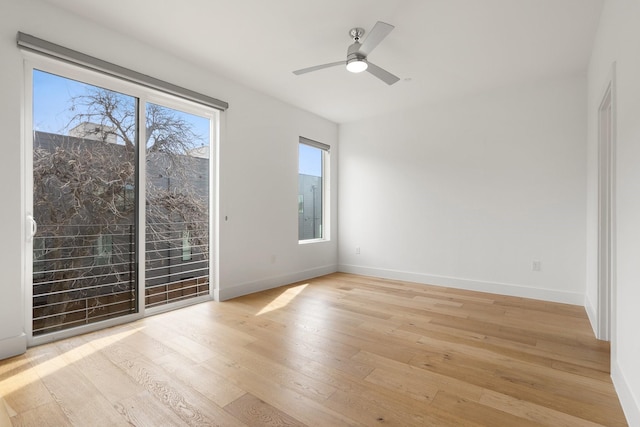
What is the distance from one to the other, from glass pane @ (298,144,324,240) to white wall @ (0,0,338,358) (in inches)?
9.1

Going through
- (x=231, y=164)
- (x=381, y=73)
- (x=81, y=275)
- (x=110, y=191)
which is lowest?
(x=81, y=275)

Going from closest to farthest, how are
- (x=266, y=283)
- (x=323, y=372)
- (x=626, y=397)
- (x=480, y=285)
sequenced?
(x=626, y=397) < (x=323, y=372) < (x=480, y=285) < (x=266, y=283)

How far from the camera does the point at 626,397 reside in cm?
161

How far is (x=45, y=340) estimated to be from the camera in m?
2.44

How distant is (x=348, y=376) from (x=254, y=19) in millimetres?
2794

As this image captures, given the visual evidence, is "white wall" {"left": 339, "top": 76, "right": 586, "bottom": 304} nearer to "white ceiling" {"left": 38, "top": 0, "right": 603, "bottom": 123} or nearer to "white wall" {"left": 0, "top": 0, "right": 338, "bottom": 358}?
"white ceiling" {"left": 38, "top": 0, "right": 603, "bottom": 123}

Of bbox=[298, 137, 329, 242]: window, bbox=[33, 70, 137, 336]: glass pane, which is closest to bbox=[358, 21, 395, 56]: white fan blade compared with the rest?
bbox=[33, 70, 137, 336]: glass pane

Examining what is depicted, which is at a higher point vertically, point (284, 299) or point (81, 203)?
point (81, 203)

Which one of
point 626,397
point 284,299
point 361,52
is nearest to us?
point 626,397

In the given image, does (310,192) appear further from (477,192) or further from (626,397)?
(626,397)

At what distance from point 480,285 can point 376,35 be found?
3.34 meters

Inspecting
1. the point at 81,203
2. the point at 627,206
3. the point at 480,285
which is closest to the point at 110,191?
the point at 81,203

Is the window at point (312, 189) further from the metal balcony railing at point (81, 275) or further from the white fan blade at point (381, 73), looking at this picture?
the metal balcony railing at point (81, 275)

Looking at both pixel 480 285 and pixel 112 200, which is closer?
pixel 112 200
